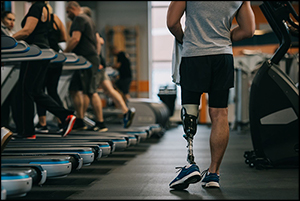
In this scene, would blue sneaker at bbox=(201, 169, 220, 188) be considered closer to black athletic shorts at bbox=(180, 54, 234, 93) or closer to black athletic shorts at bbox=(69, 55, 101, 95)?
black athletic shorts at bbox=(180, 54, 234, 93)

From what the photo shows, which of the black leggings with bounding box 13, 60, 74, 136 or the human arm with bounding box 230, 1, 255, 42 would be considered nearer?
the human arm with bounding box 230, 1, 255, 42

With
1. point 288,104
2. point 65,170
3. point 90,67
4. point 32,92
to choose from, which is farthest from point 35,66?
point 288,104

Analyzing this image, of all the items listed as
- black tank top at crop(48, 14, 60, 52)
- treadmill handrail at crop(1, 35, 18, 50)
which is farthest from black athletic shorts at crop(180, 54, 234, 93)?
black tank top at crop(48, 14, 60, 52)

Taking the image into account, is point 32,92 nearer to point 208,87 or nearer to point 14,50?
point 14,50

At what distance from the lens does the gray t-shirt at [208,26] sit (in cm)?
213

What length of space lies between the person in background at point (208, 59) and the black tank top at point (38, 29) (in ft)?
5.77

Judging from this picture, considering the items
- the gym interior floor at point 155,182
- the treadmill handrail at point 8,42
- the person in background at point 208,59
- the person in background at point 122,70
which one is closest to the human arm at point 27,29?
the treadmill handrail at point 8,42

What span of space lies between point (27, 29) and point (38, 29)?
145mm

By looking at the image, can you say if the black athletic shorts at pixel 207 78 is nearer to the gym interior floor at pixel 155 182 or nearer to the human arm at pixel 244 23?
the human arm at pixel 244 23

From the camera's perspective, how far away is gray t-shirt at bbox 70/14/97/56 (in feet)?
14.3

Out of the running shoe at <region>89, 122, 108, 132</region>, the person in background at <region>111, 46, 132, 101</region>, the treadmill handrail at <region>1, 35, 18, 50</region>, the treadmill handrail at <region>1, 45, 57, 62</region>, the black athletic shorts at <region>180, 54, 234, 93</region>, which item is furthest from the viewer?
the person in background at <region>111, 46, 132, 101</region>

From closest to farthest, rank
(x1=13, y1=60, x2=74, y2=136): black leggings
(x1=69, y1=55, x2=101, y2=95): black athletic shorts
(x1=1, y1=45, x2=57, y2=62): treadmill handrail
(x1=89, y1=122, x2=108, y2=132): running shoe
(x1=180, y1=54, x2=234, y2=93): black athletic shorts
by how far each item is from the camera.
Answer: (x1=180, y1=54, x2=234, y2=93): black athletic shorts
(x1=1, y1=45, x2=57, y2=62): treadmill handrail
(x1=13, y1=60, x2=74, y2=136): black leggings
(x1=69, y1=55, x2=101, y2=95): black athletic shorts
(x1=89, y1=122, x2=108, y2=132): running shoe

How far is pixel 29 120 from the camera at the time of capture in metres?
3.43

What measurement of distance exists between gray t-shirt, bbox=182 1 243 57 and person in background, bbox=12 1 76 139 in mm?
1681
